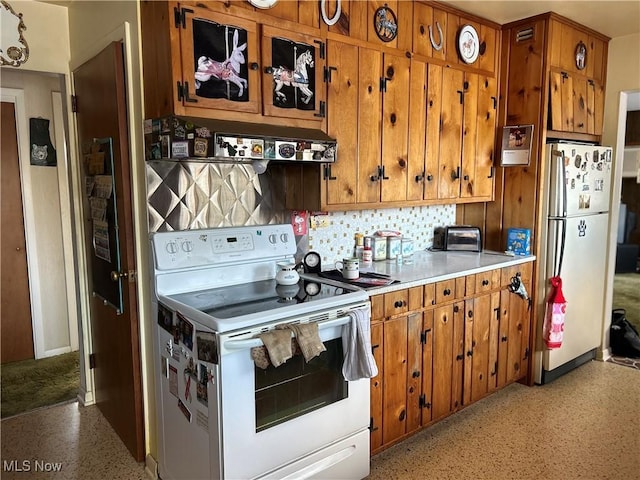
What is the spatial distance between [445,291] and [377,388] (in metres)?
0.69

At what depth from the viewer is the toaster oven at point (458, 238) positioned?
3482 mm

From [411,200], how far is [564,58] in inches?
61.7

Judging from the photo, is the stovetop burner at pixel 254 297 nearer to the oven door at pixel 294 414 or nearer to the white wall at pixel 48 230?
the oven door at pixel 294 414

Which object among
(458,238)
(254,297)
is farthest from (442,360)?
(254,297)

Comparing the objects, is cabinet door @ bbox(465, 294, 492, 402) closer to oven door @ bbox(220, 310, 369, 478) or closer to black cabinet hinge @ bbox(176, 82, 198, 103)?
oven door @ bbox(220, 310, 369, 478)

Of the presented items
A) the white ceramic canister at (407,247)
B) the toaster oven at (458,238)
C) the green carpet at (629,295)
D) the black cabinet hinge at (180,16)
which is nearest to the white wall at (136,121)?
the black cabinet hinge at (180,16)

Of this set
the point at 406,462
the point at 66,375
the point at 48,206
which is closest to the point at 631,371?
the point at 406,462

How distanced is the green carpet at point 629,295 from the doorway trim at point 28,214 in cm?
544

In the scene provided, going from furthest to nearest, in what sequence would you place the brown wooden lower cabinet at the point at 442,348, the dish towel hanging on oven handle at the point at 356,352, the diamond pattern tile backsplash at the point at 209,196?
the brown wooden lower cabinet at the point at 442,348, the diamond pattern tile backsplash at the point at 209,196, the dish towel hanging on oven handle at the point at 356,352

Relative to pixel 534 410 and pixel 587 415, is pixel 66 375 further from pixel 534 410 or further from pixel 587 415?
pixel 587 415

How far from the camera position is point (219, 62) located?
6.77ft

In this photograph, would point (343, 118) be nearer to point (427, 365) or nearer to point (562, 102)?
point (427, 365)

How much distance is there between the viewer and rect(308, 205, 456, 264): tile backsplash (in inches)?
115

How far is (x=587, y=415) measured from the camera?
302 centimetres
